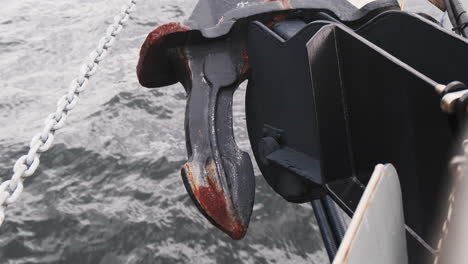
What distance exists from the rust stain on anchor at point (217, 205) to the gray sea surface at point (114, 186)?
1.83 metres

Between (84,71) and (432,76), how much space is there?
1.61m

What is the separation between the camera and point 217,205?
1811 millimetres

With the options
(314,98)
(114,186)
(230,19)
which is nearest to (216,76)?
(230,19)

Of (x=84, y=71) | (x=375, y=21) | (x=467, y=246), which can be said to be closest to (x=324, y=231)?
(x=375, y=21)

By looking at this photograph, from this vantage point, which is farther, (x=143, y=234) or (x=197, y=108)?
(x=143, y=234)

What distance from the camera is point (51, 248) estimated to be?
3564 mm

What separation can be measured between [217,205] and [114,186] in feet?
8.47

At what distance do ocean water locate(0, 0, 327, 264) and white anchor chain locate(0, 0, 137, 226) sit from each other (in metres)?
1.55

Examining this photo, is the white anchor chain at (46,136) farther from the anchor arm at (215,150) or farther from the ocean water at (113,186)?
the ocean water at (113,186)

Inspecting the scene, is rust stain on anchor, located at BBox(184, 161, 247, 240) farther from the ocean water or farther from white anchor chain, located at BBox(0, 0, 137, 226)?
the ocean water

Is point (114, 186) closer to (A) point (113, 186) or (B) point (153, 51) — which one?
(A) point (113, 186)

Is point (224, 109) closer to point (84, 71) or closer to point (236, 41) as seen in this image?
point (236, 41)

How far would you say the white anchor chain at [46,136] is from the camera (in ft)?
5.59

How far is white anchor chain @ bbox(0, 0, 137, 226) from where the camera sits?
1704mm
